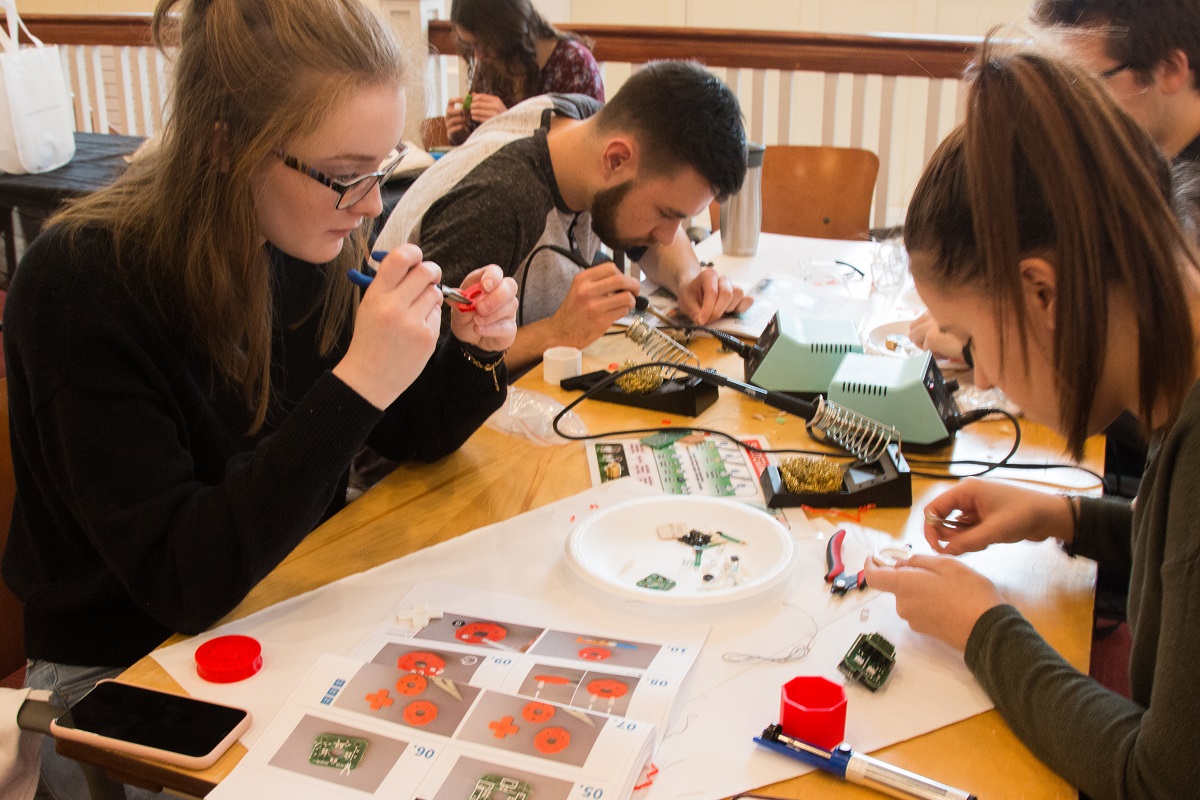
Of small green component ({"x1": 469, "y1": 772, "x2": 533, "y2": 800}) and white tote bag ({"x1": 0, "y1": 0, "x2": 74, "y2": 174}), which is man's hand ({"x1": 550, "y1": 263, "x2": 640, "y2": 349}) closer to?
small green component ({"x1": 469, "y1": 772, "x2": 533, "y2": 800})

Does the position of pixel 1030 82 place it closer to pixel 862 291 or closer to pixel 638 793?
pixel 638 793

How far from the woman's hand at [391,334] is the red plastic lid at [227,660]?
27cm

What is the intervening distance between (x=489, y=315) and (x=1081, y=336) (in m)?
0.75

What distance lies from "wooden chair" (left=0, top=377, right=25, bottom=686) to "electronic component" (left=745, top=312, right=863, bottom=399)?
1072 mm

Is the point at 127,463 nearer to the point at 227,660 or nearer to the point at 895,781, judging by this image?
the point at 227,660

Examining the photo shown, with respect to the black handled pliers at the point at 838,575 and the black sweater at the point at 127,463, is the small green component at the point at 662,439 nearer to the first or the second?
the black handled pliers at the point at 838,575

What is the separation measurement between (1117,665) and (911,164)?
139 inches

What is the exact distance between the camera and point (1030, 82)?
0.89 m

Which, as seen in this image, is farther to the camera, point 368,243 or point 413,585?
point 368,243

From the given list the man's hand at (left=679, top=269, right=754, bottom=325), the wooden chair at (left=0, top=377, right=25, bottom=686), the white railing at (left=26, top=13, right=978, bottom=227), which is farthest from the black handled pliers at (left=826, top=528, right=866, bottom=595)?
the white railing at (left=26, top=13, right=978, bottom=227)

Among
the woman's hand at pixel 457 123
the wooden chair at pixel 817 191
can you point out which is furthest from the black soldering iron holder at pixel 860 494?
the woman's hand at pixel 457 123

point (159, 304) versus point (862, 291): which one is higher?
point (159, 304)

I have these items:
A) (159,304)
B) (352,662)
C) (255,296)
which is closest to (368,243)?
(255,296)

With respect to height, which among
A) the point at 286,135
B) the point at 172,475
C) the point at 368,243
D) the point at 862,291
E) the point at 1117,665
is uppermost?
the point at 286,135
